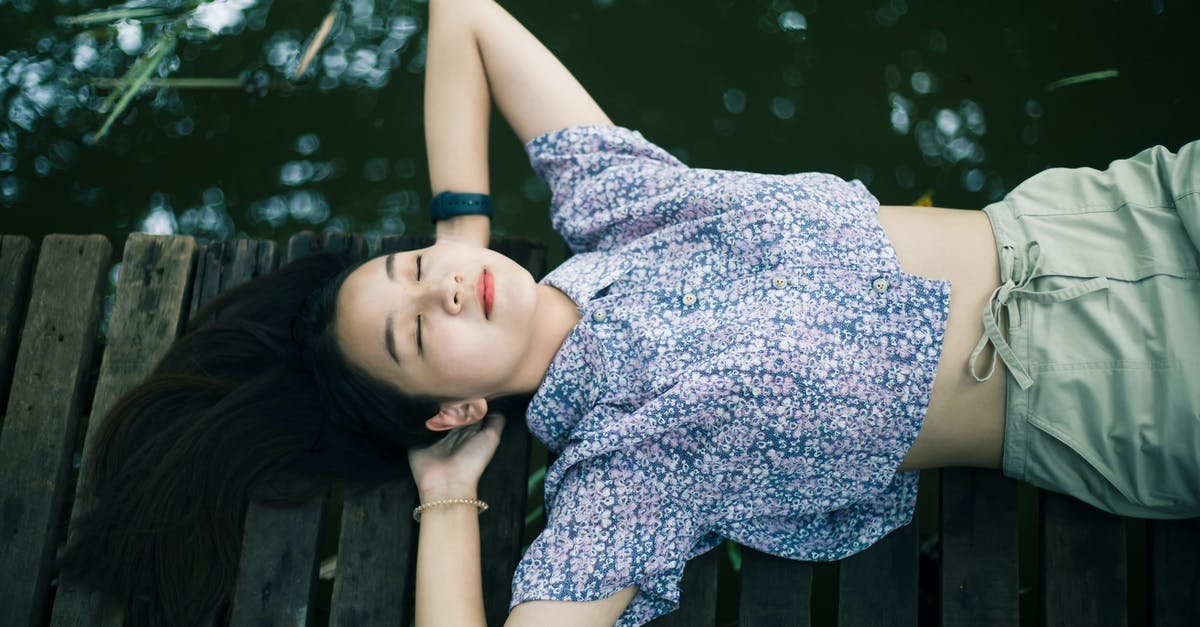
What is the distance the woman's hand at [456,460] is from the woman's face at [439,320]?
→ 17cm

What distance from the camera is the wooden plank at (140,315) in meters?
1.89

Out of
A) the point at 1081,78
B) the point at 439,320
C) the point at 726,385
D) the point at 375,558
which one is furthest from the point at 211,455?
the point at 1081,78

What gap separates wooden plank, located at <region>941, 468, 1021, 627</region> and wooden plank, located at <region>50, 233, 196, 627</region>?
1.93m

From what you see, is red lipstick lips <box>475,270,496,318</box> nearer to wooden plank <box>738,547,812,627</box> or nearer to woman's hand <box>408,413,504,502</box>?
woman's hand <box>408,413,504,502</box>

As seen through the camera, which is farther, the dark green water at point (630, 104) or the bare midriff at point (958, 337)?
the dark green water at point (630, 104)


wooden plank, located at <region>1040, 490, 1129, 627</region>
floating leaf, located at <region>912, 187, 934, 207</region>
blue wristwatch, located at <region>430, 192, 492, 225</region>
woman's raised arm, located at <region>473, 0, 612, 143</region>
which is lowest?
wooden plank, located at <region>1040, 490, 1129, 627</region>

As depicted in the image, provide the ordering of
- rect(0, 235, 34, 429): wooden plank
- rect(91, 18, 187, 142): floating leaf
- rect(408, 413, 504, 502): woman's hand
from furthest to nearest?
rect(91, 18, 187, 142): floating leaf < rect(0, 235, 34, 429): wooden plank < rect(408, 413, 504, 502): woman's hand

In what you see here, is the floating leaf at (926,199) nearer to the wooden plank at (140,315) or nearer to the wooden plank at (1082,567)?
the wooden plank at (1082,567)

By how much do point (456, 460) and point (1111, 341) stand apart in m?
1.34

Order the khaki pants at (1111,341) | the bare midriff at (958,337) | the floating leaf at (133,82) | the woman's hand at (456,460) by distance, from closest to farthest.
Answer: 1. the khaki pants at (1111,341)
2. the bare midriff at (958,337)
3. the woman's hand at (456,460)
4. the floating leaf at (133,82)

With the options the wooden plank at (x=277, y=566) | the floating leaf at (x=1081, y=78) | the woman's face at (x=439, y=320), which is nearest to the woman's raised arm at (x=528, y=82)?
the woman's face at (x=439, y=320)

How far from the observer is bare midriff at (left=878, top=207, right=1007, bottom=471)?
1.55 meters

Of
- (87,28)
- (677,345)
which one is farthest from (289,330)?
(87,28)

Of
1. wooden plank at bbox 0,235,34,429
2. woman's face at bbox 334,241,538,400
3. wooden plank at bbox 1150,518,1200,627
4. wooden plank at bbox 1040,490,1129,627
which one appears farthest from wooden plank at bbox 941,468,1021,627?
wooden plank at bbox 0,235,34,429
